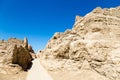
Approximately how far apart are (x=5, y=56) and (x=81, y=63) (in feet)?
60.9

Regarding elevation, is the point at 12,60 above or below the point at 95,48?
below

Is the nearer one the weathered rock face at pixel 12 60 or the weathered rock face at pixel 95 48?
the weathered rock face at pixel 95 48

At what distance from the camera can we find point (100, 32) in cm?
3638

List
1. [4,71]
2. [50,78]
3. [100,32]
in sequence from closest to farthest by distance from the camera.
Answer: [50,78] → [4,71] → [100,32]

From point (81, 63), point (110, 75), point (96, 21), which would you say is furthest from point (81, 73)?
point (96, 21)

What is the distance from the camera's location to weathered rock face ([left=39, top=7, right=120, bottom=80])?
2557cm

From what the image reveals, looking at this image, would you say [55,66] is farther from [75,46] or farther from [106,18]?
[106,18]

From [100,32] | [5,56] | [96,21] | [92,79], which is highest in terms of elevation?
[96,21]

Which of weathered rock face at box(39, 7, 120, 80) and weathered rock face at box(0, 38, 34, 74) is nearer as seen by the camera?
weathered rock face at box(39, 7, 120, 80)

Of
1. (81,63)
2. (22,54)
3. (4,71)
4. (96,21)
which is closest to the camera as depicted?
(81,63)

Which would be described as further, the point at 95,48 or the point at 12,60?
the point at 12,60

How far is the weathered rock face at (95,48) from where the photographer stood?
25.6 metres

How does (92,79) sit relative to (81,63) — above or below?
below

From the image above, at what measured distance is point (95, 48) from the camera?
29.5m
